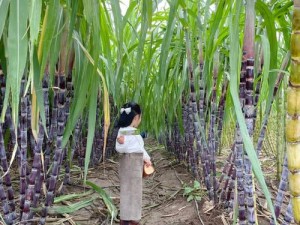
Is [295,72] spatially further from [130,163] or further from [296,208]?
[130,163]

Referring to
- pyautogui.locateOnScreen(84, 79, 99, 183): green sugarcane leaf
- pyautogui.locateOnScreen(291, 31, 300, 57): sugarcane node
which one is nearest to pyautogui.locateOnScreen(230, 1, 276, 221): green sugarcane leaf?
pyautogui.locateOnScreen(291, 31, 300, 57): sugarcane node

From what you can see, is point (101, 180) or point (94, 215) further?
Result: point (101, 180)

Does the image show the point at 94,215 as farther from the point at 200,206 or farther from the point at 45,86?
the point at 45,86

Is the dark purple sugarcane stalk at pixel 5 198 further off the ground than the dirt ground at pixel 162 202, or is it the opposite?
the dark purple sugarcane stalk at pixel 5 198

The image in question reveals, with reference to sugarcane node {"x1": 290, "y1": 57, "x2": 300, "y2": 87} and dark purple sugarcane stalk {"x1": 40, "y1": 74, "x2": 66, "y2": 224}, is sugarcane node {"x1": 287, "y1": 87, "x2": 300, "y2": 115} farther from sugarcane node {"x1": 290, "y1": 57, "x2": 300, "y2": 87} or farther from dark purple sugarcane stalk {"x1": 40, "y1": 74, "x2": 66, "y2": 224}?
dark purple sugarcane stalk {"x1": 40, "y1": 74, "x2": 66, "y2": 224}

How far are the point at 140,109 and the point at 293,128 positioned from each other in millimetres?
1046

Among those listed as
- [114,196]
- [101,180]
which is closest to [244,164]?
[114,196]

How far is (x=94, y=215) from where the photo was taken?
149cm

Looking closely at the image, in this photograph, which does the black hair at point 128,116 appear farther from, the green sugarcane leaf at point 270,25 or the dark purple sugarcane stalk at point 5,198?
the green sugarcane leaf at point 270,25

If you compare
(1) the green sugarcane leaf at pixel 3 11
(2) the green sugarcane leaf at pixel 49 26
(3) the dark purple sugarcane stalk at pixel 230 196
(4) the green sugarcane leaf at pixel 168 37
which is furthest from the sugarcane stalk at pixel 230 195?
(1) the green sugarcane leaf at pixel 3 11

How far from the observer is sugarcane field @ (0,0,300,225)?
62cm

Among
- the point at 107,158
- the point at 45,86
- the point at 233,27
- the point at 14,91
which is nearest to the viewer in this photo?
the point at 14,91

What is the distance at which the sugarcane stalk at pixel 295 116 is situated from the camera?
499mm

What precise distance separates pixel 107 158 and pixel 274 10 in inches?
74.0
